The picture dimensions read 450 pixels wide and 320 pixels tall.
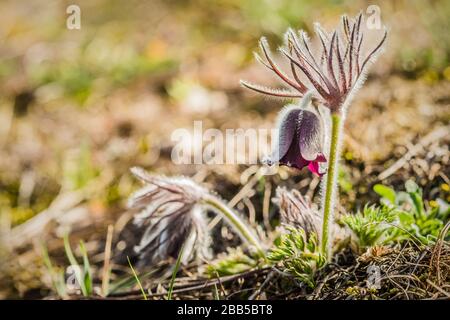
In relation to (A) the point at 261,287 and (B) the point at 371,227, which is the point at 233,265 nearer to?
(A) the point at 261,287

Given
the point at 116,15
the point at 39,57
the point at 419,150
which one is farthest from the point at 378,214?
the point at 116,15

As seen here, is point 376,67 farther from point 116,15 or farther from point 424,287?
point 116,15

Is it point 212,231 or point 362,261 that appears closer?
point 362,261

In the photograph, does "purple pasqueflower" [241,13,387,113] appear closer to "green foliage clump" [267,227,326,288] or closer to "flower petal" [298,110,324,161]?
"flower petal" [298,110,324,161]

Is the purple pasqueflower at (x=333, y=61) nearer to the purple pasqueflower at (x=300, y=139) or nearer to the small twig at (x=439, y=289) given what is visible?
the purple pasqueflower at (x=300, y=139)

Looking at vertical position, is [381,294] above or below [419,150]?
below

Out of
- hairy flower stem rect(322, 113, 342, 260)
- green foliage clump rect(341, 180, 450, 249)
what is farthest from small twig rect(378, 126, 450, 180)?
hairy flower stem rect(322, 113, 342, 260)
